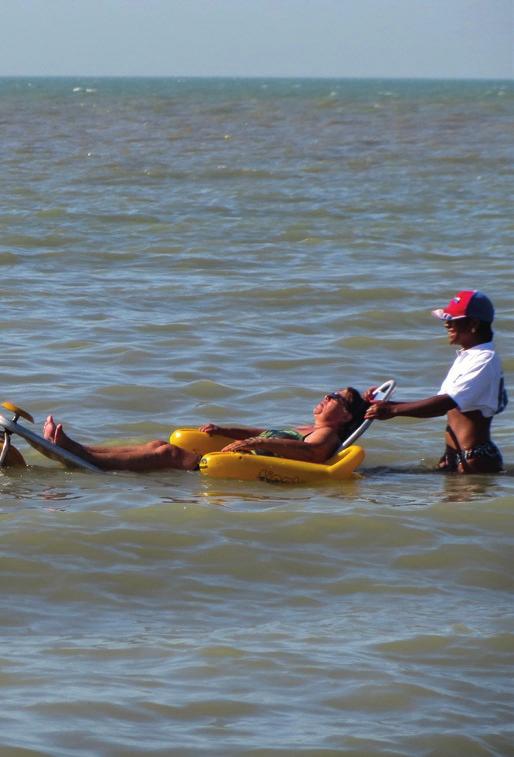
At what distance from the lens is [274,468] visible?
27.7 ft

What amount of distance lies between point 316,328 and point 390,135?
25.0 m

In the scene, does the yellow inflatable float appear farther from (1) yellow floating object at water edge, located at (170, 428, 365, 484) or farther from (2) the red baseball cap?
(2) the red baseball cap

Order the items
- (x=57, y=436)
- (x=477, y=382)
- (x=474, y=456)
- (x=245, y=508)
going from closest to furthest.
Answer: (x=245, y=508) → (x=57, y=436) → (x=477, y=382) → (x=474, y=456)

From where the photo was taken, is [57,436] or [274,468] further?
[274,468]

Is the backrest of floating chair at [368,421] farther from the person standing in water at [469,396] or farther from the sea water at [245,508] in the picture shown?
the sea water at [245,508]

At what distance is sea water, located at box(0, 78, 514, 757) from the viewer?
17.5 feet

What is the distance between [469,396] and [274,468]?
124 cm

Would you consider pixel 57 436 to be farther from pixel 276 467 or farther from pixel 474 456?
pixel 474 456

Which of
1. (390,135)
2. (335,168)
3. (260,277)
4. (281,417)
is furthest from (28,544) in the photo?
(390,135)

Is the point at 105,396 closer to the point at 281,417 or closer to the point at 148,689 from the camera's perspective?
the point at 281,417

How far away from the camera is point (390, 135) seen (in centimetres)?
3738

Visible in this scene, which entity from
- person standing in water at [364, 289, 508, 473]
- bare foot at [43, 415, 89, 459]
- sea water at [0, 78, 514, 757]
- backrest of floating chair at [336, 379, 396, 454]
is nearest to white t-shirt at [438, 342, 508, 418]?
person standing in water at [364, 289, 508, 473]

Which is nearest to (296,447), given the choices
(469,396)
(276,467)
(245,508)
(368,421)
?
(276,467)

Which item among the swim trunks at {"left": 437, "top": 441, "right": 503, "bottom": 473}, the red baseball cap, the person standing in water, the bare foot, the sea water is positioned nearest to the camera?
the sea water
